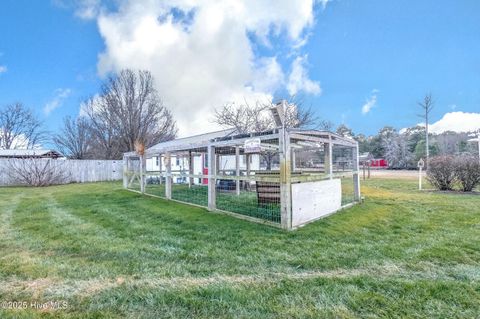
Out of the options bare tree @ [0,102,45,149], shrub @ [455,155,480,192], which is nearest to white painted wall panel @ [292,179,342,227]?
shrub @ [455,155,480,192]

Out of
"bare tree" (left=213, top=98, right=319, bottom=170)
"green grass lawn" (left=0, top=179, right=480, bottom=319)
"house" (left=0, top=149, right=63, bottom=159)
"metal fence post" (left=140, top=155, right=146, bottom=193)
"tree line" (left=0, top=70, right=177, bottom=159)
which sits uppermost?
"tree line" (left=0, top=70, right=177, bottom=159)

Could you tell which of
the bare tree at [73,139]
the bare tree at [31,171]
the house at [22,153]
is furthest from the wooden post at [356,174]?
the bare tree at [73,139]

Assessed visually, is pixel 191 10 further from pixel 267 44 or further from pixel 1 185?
pixel 1 185

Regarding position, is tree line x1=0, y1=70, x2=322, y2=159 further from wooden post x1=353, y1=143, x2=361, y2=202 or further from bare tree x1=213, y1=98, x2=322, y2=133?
wooden post x1=353, y1=143, x2=361, y2=202

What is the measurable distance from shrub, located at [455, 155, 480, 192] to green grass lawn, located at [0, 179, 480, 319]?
5.89m

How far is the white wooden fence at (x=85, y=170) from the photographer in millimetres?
15805

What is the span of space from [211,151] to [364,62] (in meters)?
9.09

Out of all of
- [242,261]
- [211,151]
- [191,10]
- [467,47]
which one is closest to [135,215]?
[211,151]

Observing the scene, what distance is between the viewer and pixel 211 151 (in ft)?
21.6

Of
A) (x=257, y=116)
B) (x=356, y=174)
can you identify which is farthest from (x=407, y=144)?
(x=356, y=174)

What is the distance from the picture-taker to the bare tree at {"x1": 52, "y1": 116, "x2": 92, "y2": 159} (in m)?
30.8

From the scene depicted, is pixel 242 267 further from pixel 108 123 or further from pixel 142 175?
pixel 108 123

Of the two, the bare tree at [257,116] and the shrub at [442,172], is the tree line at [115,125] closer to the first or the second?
the bare tree at [257,116]

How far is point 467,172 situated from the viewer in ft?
32.6
